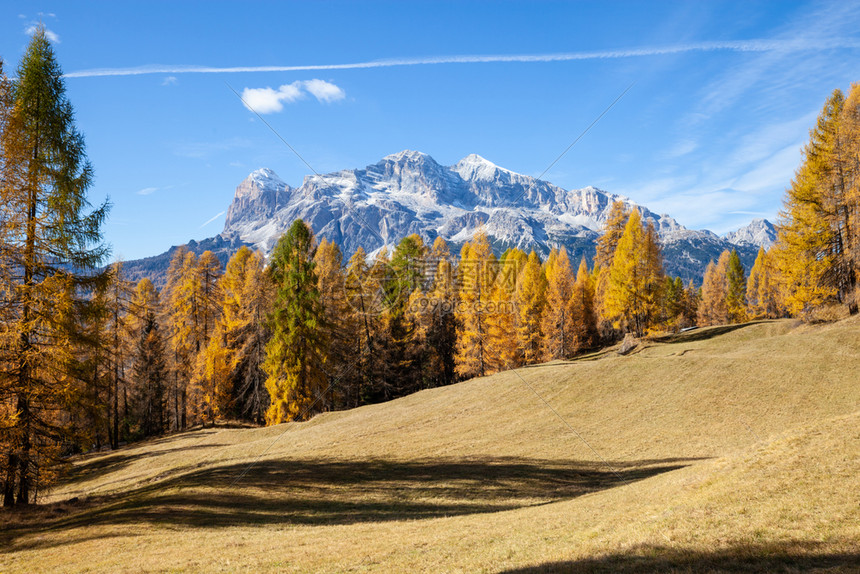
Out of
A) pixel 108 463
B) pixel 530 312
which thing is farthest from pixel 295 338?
pixel 530 312

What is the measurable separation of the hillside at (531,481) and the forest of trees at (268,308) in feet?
13.9

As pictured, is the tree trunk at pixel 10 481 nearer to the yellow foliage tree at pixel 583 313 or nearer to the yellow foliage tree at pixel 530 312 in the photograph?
the yellow foliage tree at pixel 530 312

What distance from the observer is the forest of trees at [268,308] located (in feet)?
53.8

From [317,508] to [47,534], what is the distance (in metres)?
8.25

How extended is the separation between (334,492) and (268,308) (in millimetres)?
28618

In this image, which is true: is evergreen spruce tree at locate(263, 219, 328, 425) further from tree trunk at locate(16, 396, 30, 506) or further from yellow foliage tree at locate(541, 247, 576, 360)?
yellow foliage tree at locate(541, 247, 576, 360)

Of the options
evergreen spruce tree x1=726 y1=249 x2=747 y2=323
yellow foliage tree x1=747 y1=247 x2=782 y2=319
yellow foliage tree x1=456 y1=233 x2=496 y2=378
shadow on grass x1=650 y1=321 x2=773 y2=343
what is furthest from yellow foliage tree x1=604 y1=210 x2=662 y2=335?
evergreen spruce tree x1=726 y1=249 x2=747 y2=323

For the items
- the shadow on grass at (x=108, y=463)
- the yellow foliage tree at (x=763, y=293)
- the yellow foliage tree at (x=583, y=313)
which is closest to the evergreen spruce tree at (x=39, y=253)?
the shadow on grass at (x=108, y=463)

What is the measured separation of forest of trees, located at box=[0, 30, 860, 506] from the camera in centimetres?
1641

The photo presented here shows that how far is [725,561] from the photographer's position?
762 centimetres

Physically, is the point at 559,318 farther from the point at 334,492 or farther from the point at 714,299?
the point at 714,299

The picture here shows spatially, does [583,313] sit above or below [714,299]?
below

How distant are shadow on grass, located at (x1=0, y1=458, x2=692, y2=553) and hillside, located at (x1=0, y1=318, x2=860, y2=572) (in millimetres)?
107

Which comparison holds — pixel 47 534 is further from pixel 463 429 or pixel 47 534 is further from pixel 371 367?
pixel 371 367
